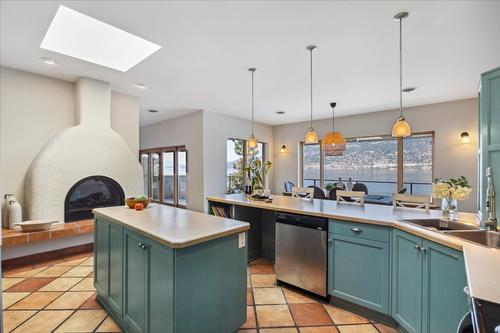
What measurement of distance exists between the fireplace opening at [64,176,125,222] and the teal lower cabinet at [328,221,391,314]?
3622 mm

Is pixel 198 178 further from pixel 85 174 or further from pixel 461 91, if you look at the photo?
pixel 461 91

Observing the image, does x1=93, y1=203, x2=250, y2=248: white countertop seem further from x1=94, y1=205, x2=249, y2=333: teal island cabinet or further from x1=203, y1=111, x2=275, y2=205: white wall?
x1=203, y1=111, x2=275, y2=205: white wall

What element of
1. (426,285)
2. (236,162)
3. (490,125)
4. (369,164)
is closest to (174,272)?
(426,285)

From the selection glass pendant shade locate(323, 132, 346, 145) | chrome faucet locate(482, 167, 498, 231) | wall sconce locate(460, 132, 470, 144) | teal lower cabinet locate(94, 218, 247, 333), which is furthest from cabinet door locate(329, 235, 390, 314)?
wall sconce locate(460, 132, 470, 144)

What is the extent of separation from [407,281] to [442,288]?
0.96ft

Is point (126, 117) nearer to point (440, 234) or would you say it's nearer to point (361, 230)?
point (361, 230)

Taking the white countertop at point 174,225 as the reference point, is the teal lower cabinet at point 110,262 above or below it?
below

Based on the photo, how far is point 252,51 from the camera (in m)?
2.97

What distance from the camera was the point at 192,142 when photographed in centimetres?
621

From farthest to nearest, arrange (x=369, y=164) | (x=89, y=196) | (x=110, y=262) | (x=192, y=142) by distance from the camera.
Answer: (x=369, y=164)
(x=192, y=142)
(x=89, y=196)
(x=110, y=262)

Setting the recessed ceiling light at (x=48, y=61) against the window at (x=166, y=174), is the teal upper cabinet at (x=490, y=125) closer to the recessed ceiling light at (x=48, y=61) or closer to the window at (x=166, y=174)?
the recessed ceiling light at (x=48, y=61)

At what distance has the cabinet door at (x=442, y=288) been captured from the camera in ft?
5.06

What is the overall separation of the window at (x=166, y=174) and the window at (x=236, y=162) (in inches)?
46.2

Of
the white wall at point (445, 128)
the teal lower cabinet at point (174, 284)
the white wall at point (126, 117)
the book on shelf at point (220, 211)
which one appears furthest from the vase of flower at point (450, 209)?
the white wall at point (126, 117)
